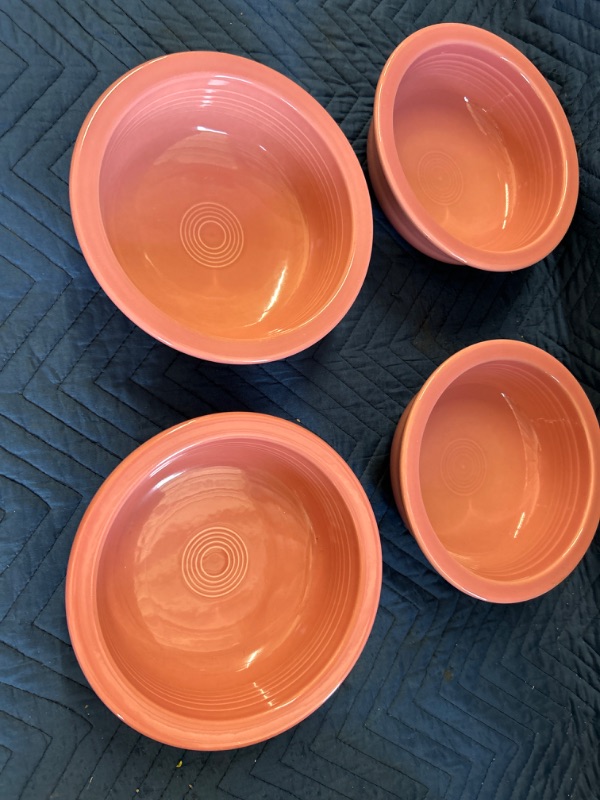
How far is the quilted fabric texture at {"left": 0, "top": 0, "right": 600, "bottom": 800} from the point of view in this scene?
2.44 feet

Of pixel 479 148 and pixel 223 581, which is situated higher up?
pixel 479 148

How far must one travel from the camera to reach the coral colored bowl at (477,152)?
2.76 feet

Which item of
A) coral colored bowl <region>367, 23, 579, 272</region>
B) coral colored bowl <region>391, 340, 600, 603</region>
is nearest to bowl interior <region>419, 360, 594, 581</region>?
coral colored bowl <region>391, 340, 600, 603</region>

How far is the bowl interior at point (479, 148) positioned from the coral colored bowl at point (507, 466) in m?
0.19

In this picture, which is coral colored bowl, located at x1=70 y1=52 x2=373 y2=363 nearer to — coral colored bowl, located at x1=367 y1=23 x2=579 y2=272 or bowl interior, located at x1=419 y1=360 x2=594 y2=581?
coral colored bowl, located at x1=367 y1=23 x2=579 y2=272

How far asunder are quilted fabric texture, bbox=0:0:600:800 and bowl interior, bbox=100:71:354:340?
81 mm

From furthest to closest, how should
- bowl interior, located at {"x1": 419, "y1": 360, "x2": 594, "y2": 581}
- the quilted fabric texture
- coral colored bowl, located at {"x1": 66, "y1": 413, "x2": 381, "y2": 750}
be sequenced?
bowl interior, located at {"x1": 419, "y1": 360, "x2": 594, "y2": 581} → the quilted fabric texture → coral colored bowl, located at {"x1": 66, "y1": 413, "x2": 381, "y2": 750}

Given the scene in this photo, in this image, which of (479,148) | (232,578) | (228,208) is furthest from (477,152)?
(232,578)

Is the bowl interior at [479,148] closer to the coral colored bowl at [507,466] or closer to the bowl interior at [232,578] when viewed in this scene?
the coral colored bowl at [507,466]

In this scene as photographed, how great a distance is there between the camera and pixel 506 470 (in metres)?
0.91

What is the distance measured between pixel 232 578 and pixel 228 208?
0.45 m

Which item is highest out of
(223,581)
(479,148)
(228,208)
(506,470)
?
(479,148)

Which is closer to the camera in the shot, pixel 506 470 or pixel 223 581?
pixel 223 581

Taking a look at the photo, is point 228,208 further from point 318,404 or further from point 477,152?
point 477,152
